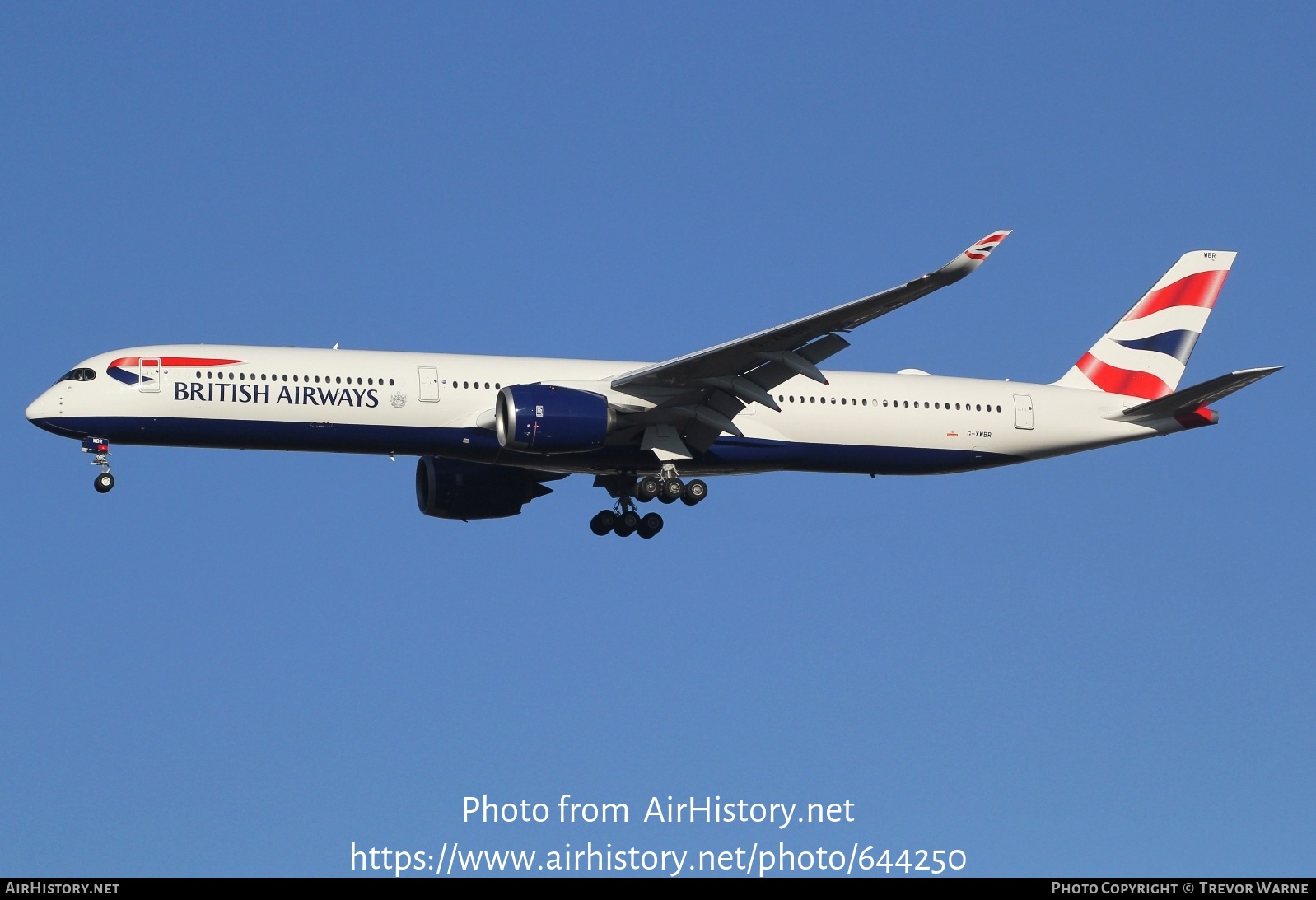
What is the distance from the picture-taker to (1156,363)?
46.1m

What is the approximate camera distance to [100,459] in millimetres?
38438

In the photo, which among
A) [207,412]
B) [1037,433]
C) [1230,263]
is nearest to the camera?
[207,412]

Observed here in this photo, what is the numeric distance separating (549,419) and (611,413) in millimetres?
1817

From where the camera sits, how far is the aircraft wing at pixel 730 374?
3550cm

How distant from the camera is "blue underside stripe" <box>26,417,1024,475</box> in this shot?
38062 millimetres

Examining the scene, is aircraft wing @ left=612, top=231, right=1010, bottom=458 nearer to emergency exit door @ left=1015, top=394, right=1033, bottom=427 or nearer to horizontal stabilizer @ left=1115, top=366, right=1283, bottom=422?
emergency exit door @ left=1015, top=394, right=1033, bottom=427

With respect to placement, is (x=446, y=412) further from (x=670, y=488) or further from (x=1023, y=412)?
(x=1023, y=412)

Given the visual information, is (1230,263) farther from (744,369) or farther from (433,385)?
(433,385)

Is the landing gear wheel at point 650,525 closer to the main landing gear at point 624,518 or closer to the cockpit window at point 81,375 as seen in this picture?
the main landing gear at point 624,518

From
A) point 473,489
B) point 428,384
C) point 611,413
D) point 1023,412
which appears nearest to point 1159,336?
point 1023,412

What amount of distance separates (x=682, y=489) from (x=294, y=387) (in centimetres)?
906

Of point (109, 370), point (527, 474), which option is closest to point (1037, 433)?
point (527, 474)

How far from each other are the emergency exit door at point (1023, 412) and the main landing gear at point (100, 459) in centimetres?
2119

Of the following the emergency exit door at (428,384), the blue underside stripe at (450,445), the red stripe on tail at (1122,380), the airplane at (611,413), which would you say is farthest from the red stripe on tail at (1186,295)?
the emergency exit door at (428,384)
